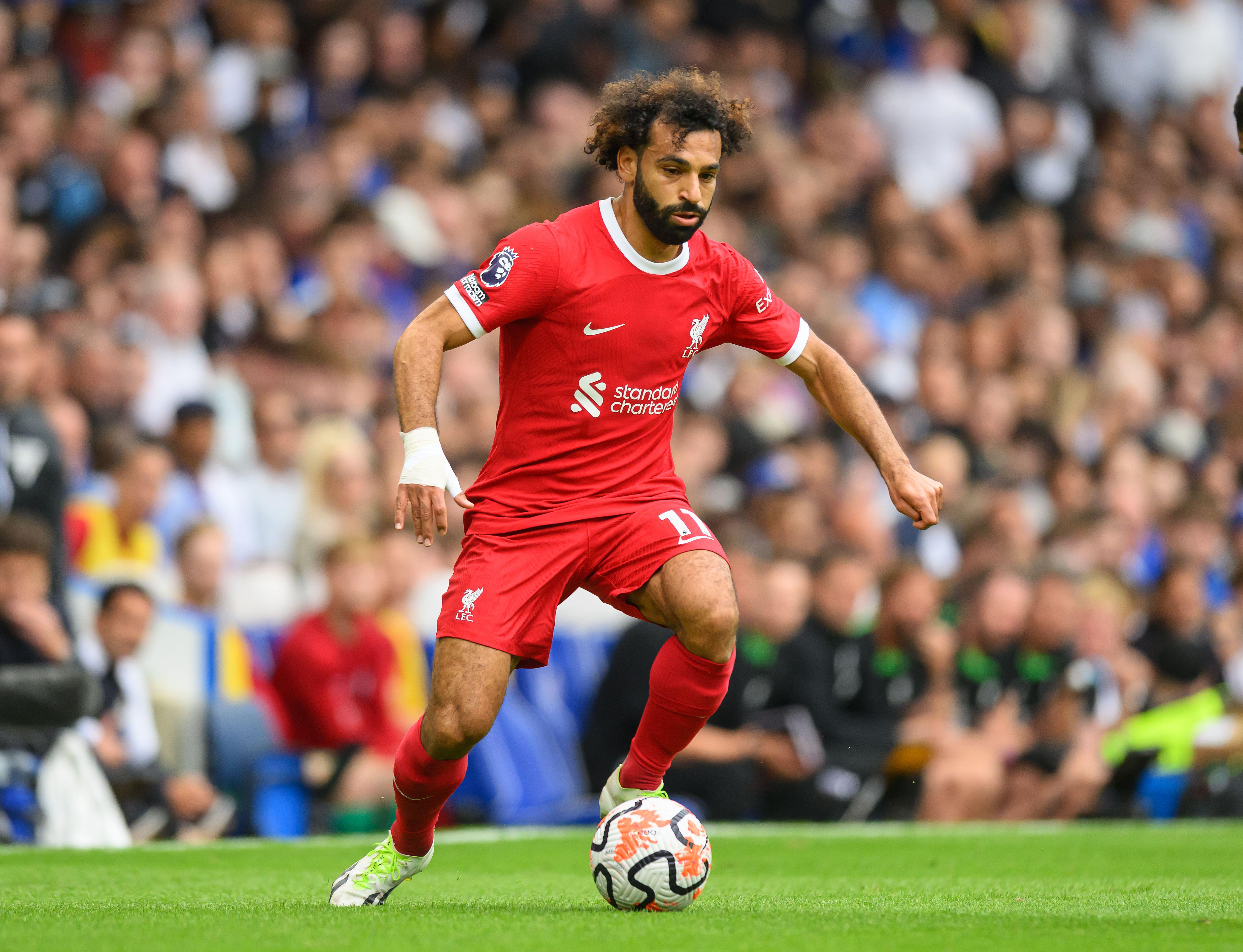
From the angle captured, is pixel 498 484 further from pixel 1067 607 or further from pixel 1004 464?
pixel 1004 464

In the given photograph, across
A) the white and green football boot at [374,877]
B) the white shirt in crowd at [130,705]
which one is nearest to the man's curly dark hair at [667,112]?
the white and green football boot at [374,877]

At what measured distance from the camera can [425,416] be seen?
5.67m

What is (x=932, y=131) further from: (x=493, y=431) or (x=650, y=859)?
(x=650, y=859)

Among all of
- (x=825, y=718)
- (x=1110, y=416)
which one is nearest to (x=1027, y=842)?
(x=825, y=718)

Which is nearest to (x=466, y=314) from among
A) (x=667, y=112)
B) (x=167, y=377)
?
(x=667, y=112)

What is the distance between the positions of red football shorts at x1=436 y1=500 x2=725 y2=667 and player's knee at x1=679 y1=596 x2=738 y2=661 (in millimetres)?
207

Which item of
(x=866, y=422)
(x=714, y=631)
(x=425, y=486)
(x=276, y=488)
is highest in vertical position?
(x=425, y=486)

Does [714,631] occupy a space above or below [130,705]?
above

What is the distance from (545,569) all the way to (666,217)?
124 centimetres

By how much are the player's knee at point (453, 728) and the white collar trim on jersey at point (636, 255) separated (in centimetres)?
160

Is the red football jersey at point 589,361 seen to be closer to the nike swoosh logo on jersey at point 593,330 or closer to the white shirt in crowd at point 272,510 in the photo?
the nike swoosh logo on jersey at point 593,330

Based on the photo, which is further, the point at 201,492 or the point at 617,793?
the point at 201,492

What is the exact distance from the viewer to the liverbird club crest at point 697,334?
6.20m

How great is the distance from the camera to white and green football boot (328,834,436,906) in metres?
6.00
